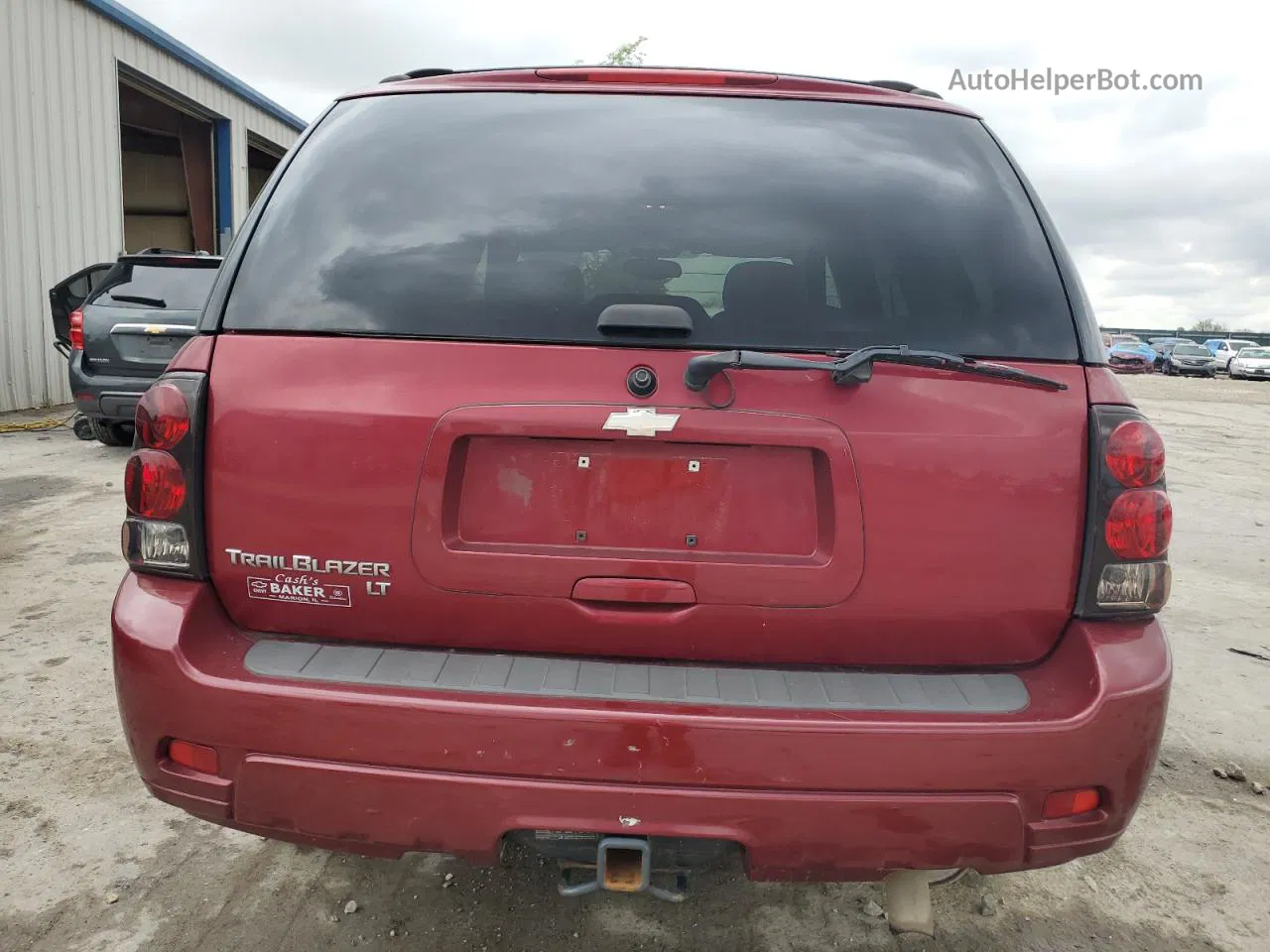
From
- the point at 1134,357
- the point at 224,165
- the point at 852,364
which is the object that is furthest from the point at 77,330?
the point at 1134,357

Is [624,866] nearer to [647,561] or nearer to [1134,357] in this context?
[647,561]

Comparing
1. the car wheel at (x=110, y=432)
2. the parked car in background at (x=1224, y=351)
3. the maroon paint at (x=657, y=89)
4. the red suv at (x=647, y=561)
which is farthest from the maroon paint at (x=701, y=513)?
the parked car in background at (x=1224, y=351)

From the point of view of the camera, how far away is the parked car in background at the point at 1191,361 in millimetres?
39469

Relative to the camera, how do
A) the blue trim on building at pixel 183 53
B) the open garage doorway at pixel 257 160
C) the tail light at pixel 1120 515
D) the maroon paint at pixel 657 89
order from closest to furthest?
the tail light at pixel 1120 515 < the maroon paint at pixel 657 89 < the blue trim on building at pixel 183 53 < the open garage doorway at pixel 257 160

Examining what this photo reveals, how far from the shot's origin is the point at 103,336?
26.8 ft

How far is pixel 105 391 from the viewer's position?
8.10m

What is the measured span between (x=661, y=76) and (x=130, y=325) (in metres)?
7.49

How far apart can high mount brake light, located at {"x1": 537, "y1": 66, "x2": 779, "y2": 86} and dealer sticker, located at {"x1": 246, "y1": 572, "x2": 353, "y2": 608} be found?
1249mm

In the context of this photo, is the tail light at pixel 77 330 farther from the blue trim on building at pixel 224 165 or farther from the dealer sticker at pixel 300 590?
the blue trim on building at pixel 224 165

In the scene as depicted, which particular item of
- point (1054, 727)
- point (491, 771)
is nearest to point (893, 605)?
point (1054, 727)

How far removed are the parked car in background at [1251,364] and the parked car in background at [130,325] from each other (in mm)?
41163

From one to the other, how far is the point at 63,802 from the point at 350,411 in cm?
188

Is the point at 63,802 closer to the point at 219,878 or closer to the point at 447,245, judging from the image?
the point at 219,878

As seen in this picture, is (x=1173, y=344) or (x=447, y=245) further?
(x=1173, y=344)
